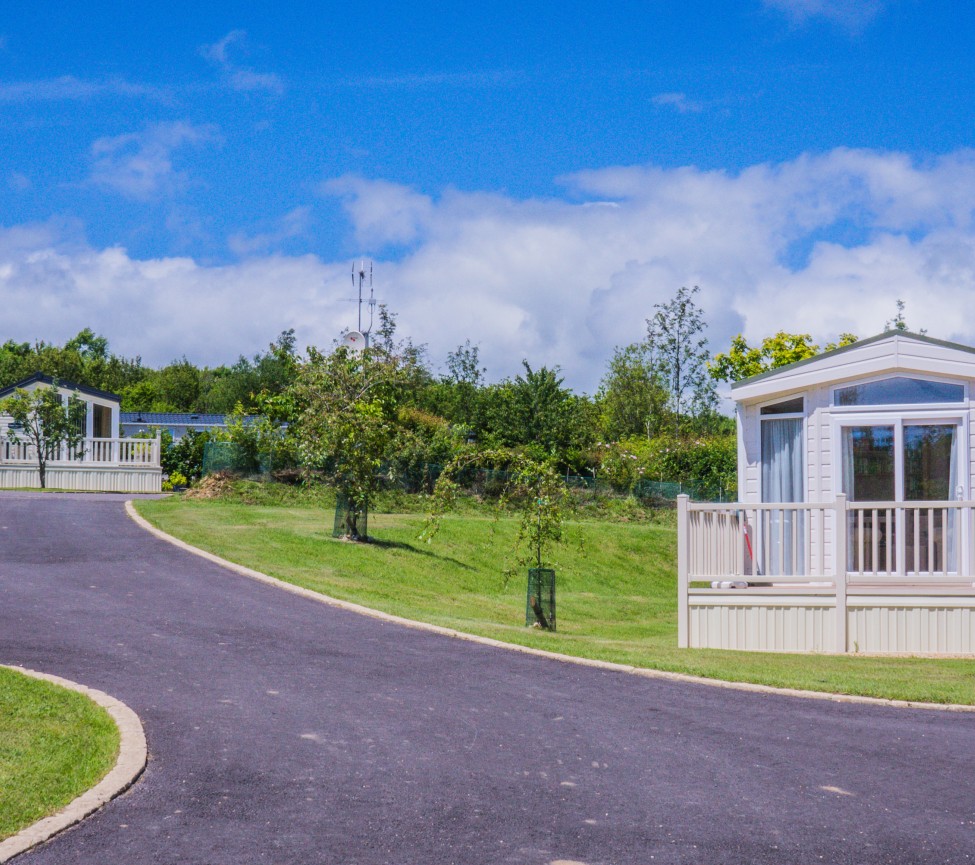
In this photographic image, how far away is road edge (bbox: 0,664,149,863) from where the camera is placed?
4.90 metres

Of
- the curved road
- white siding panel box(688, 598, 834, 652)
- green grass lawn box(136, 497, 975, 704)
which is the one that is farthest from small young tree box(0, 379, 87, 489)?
white siding panel box(688, 598, 834, 652)

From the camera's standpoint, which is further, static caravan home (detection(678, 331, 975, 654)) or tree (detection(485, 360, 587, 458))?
tree (detection(485, 360, 587, 458))

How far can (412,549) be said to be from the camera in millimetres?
21781

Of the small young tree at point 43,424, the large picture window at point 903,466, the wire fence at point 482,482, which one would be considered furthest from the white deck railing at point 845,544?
the small young tree at point 43,424

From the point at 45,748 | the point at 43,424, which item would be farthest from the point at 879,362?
the point at 43,424

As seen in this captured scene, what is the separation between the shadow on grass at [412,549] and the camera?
21.5 m

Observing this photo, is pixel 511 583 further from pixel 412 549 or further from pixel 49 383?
pixel 49 383

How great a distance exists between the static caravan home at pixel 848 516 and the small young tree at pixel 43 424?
21697mm

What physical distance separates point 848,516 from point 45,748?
31.0 feet

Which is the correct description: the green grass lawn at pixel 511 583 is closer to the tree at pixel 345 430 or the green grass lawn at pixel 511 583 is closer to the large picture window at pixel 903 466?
the tree at pixel 345 430

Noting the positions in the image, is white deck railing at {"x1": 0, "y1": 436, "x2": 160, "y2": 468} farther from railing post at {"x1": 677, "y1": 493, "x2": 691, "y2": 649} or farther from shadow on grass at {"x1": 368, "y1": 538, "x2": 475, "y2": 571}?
railing post at {"x1": 677, "y1": 493, "x2": 691, "y2": 649}

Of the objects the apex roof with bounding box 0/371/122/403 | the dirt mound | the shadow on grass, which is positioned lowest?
the shadow on grass

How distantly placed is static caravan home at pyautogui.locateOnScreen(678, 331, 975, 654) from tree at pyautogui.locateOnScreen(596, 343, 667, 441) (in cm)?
2854

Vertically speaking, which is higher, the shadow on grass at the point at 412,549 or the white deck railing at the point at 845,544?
the white deck railing at the point at 845,544
